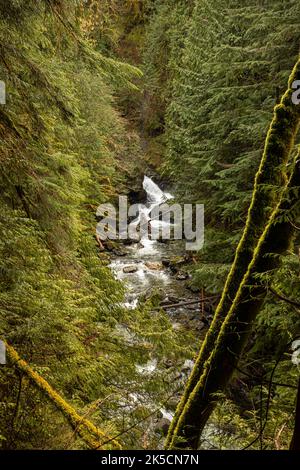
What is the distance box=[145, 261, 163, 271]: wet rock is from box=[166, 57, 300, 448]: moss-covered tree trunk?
13506 mm

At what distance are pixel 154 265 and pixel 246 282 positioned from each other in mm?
14131

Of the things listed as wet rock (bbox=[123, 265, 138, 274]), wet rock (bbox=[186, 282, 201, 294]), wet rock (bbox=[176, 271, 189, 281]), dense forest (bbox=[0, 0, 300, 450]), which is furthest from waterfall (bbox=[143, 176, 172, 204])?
dense forest (bbox=[0, 0, 300, 450])

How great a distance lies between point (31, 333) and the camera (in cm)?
350

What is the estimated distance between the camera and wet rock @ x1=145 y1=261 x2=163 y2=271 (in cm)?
1655

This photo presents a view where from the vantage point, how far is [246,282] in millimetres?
2645

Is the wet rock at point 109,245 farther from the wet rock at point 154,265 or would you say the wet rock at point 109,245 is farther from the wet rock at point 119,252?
the wet rock at point 154,265

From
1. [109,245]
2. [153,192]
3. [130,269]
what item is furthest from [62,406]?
[153,192]

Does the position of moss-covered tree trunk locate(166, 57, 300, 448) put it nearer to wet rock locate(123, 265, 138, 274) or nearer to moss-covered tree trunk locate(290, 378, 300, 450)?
moss-covered tree trunk locate(290, 378, 300, 450)

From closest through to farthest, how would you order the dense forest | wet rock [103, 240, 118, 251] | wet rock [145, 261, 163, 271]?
the dense forest < wet rock [145, 261, 163, 271] < wet rock [103, 240, 118, 251]

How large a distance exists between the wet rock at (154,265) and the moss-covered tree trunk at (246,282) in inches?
532

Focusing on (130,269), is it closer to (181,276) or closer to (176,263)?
(176,263)
